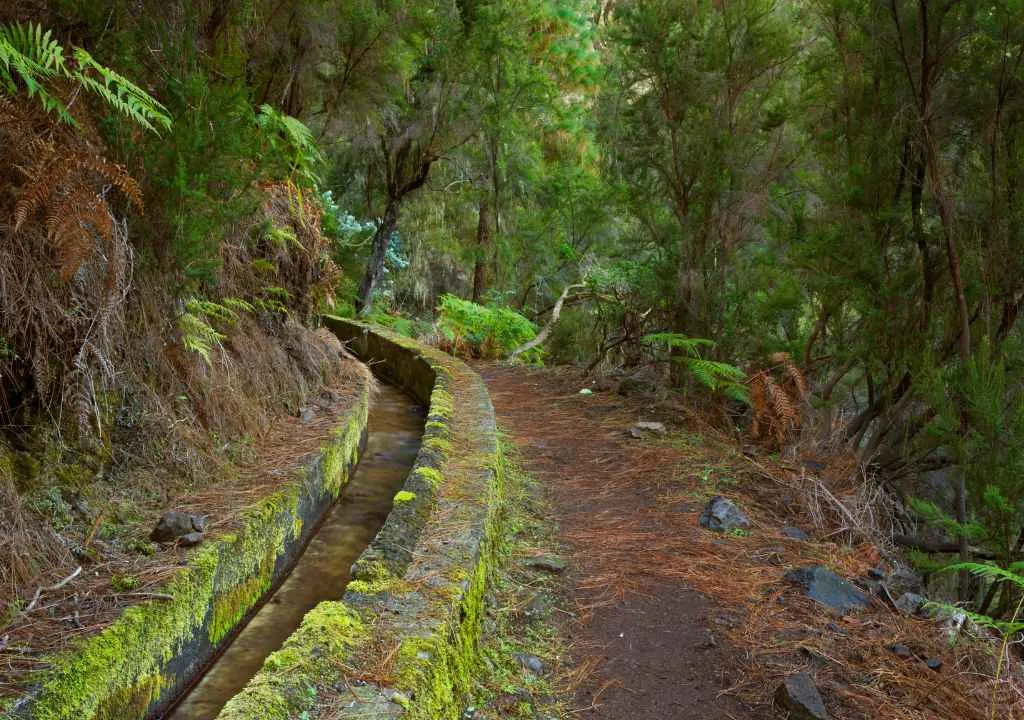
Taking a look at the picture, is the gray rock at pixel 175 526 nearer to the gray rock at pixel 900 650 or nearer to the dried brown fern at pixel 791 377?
the gray rock at pixel 900 650

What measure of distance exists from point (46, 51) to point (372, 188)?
12.7m

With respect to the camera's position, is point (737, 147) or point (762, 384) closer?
point (762, 384)

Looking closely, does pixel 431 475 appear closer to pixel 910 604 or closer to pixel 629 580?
pixel 629 580

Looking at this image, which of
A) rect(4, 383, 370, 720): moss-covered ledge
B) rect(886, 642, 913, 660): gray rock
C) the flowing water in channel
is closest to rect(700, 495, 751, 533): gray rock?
rect(886, 642, 913, 660): gray rock

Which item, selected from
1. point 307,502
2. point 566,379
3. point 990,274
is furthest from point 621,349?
point 307,502

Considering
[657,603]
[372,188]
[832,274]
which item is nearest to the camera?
[657,603]

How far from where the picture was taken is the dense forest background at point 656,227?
10.7 feet

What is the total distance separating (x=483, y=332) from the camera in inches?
492

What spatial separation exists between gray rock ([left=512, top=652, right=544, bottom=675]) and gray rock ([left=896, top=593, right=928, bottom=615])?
1.73 m

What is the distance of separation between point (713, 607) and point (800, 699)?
0.80m

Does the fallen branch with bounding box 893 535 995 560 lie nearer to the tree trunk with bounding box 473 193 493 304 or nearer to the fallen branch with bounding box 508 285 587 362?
the fallen branch with bounding box 508 285 587 362

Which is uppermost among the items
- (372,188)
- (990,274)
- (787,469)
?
(372,188)

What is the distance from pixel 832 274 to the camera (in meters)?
5.44

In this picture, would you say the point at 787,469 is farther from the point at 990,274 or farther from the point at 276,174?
the point at 276,174
